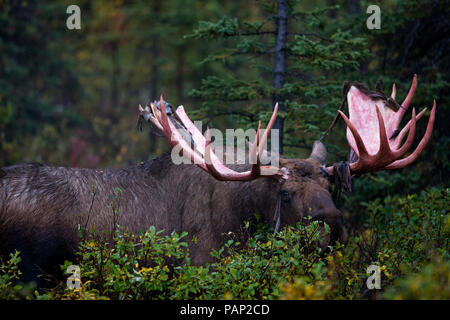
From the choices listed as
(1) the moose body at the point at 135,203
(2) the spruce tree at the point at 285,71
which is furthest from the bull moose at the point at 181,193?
(2) the spruce tree at the point at 285,71

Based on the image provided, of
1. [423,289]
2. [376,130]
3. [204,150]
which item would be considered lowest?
[423,289]

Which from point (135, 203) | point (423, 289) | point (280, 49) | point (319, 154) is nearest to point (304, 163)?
point (319, 154)

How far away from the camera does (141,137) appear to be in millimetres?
18078

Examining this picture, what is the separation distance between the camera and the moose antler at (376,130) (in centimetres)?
538

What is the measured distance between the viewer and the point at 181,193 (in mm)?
5855

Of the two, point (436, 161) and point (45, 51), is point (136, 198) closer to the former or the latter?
point (436, 161)

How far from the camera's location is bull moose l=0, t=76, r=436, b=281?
5094 mm

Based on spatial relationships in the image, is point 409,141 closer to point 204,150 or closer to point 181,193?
point 204,150

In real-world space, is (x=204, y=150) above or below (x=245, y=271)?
above

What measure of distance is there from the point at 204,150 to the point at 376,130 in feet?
7.57

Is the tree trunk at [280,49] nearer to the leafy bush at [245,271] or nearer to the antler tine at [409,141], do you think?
the antler tine at [409,141]

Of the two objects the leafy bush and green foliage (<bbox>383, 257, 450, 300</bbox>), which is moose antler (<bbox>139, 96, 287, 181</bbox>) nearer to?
the leafy bush
